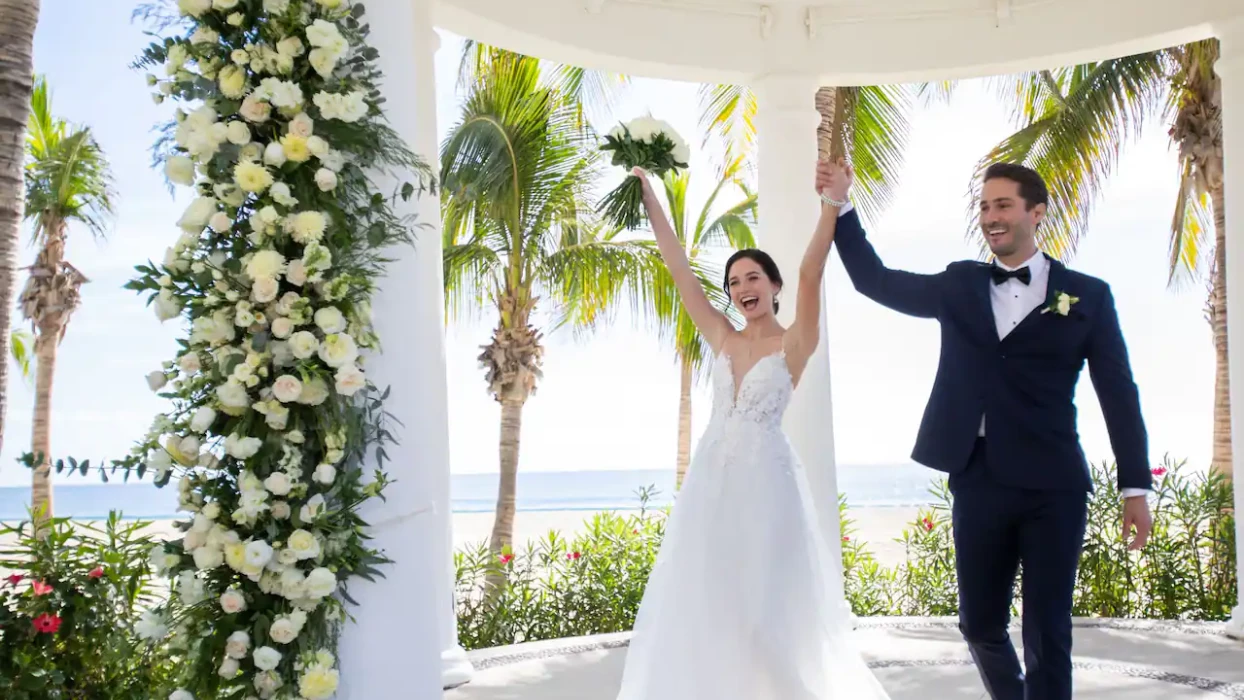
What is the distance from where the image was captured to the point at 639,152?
600cm

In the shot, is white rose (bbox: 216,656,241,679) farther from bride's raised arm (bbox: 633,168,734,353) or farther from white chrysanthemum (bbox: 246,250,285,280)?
bride's raised arm (bbox: 633,168,734,353)

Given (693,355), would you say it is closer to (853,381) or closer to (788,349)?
(788,349)

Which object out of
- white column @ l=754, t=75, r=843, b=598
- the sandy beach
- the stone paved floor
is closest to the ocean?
the sandy beach

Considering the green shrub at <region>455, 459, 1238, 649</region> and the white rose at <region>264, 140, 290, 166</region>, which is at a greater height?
the white rose at <region>264, 140, 290, 166</region>

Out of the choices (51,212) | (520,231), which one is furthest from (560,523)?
(520,231)

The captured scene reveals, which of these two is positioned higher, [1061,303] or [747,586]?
[1061,303]

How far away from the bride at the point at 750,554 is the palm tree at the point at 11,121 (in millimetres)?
4093

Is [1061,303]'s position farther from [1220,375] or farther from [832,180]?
[1220,375]

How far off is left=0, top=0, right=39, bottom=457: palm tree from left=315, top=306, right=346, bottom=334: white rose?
13.1ft

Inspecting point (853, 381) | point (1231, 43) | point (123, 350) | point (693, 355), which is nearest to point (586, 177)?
point (693, 355)

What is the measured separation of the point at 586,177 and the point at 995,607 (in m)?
11.3

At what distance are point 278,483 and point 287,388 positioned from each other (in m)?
0.36

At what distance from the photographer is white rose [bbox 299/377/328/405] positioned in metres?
3.79

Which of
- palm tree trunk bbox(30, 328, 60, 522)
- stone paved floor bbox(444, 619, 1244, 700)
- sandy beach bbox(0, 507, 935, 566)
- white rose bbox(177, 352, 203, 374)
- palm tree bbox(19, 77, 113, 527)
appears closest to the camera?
white rose bbox(177, 352, 203, 374)
